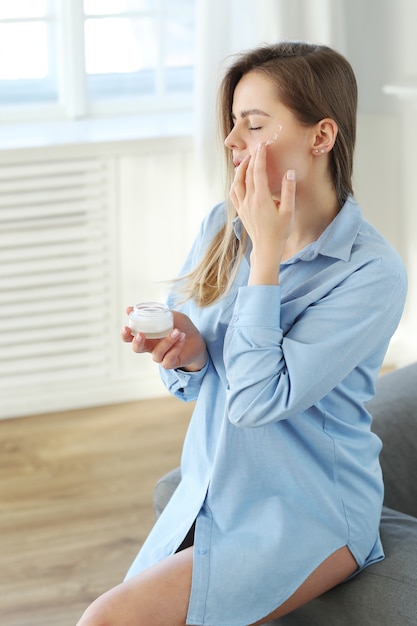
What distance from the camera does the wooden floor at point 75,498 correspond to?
2506mm

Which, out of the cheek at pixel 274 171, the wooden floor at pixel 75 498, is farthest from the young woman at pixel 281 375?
the wooden floor at pixel 75 498

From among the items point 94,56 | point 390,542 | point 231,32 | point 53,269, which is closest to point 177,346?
point 390,542

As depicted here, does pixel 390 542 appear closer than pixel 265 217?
No

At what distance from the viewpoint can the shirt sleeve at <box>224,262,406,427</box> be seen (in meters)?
1.52

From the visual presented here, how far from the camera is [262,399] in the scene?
1.53 metres

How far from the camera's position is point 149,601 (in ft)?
5.04

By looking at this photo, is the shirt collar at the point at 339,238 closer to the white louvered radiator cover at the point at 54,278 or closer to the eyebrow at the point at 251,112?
the eyebrow at the point at 251,112

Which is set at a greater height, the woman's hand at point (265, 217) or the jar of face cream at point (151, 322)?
the woman's hand at point (265, 217)

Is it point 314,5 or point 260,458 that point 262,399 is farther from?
point 314,5

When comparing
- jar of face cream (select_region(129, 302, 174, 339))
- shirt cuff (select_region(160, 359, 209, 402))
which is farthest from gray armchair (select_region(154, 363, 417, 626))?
jar of face cream (select_region(129, 302, 174, 339))

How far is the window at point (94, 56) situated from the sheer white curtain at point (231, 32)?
1.29ft

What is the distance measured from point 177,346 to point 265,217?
26 cm

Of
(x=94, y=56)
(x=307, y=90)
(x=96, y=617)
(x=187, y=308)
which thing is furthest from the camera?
(x=94, y=56)

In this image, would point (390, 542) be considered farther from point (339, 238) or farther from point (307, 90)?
point (307, 90)
